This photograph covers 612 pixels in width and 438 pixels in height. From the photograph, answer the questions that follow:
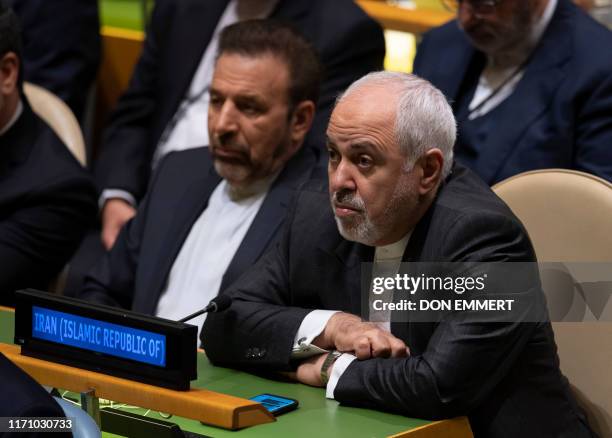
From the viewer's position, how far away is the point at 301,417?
2125 millimetres

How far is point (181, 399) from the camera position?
1951 millimetres

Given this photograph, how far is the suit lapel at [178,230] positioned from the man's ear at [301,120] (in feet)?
0.74

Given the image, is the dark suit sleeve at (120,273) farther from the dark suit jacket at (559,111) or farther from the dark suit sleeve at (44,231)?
the dark suit jacket at (559,111)

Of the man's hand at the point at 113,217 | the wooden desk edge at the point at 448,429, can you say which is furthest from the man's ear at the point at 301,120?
the wooden desk edge at the point at 448,429

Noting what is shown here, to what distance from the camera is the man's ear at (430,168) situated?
236 cm

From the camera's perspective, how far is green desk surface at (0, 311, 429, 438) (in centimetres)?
204

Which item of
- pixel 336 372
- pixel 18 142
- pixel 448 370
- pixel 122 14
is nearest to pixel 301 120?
pixel 18 142

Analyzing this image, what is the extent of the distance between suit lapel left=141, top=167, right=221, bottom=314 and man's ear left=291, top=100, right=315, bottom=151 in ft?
0.74

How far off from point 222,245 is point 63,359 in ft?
3.29

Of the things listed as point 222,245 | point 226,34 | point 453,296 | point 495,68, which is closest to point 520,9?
point 495,68

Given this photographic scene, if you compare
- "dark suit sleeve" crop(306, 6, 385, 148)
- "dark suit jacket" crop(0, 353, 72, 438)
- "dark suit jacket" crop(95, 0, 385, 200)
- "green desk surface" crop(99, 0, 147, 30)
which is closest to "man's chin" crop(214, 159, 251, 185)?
"dark suit jacket" crop(95, 0, 385, 200)

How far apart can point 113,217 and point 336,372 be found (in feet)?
5.64

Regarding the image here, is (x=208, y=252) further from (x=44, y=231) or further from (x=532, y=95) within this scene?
(x=532, y=95)

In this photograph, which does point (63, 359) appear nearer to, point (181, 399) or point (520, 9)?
point (181, 399)
